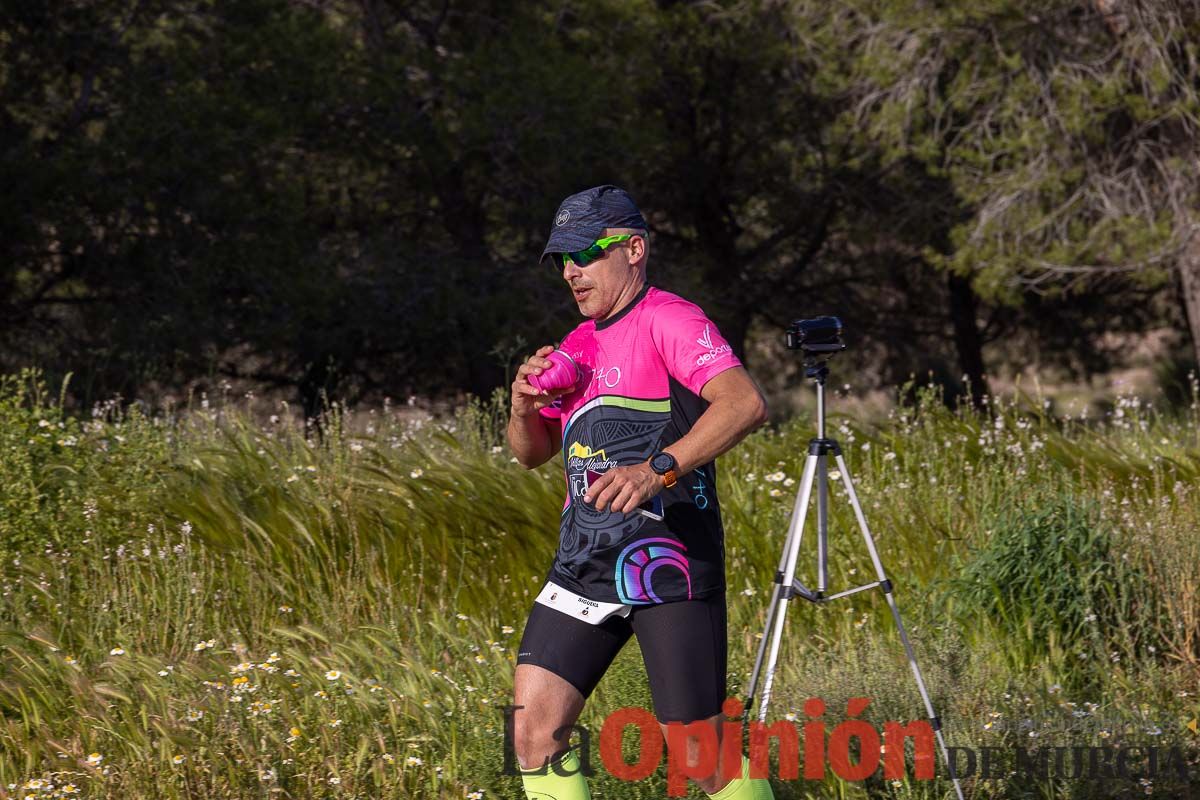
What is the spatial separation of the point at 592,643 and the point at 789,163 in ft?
56.6

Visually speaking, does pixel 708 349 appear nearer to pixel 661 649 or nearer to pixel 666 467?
pixel 666 467

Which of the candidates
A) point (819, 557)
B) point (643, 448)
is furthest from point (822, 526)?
point (643, 448)

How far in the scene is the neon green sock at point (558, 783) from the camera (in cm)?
383

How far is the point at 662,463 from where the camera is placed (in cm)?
356

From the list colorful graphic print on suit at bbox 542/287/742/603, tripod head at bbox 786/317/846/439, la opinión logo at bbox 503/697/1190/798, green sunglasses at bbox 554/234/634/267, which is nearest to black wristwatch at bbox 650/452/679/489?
colorful graphic print on suit at bbox 542/287/742/603

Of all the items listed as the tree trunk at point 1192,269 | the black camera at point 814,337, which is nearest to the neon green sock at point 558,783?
the black camera at point 814,337

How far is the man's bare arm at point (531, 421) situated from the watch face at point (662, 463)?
18.0 inches

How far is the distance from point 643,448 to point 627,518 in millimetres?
189

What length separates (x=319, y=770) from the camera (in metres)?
4.91

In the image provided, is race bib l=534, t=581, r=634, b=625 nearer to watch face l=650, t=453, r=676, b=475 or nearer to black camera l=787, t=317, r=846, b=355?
watch face l=650, t=453, r=676, b=475

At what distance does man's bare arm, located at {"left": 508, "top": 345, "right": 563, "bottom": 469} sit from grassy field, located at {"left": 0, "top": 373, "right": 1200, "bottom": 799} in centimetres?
119

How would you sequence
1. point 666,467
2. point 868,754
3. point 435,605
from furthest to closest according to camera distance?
point 435,605 → point 868,754 → point 666,467

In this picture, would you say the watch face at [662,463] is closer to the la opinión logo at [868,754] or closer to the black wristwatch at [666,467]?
the black wristwatch at [666,467]

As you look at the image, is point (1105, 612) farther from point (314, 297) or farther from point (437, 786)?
point (314, 297)
